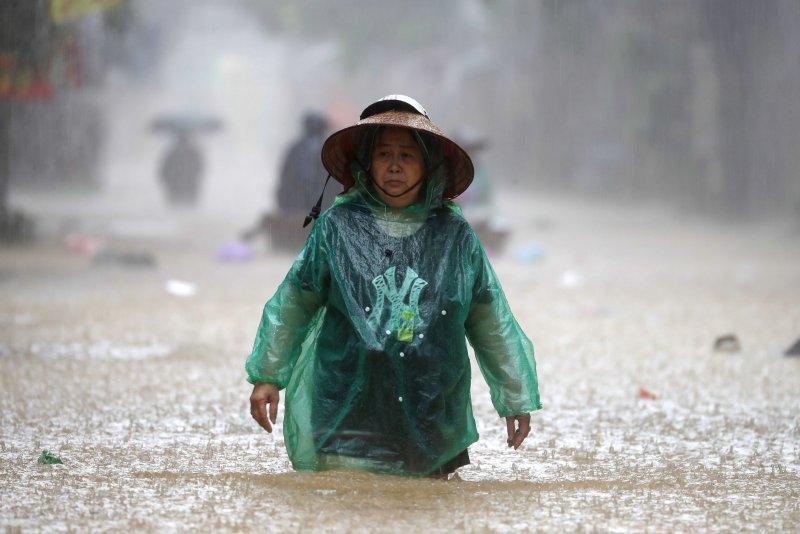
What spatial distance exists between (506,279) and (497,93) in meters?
23.5

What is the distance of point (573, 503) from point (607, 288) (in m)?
7.93

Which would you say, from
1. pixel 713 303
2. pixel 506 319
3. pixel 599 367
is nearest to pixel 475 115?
pixel 713 303

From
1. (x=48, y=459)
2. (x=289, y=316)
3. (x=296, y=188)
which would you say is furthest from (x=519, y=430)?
(x=296, y=188)

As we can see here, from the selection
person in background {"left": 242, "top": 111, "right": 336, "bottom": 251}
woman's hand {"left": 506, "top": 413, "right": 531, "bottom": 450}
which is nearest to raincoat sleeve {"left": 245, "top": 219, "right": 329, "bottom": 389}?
woman's hand {"left": 506, "top": 413, "right": 531, "bottom": 450}

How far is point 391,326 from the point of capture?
3762 millimetres

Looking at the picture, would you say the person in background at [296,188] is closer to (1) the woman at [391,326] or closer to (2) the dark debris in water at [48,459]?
(2) the dark debris in water at [48,459]

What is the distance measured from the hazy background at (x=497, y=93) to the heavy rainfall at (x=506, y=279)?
73mm

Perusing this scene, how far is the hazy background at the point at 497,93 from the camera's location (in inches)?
824

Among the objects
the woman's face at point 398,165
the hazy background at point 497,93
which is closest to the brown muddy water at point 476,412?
the woman's face at point 398,165

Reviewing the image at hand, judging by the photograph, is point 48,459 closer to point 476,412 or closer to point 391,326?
point 391,326

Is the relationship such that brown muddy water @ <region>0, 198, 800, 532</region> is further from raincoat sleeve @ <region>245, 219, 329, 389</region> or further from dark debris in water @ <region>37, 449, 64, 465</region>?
raincoat sleeve @ <region>245, 219, 329, 389</region>

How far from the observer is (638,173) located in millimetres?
27828

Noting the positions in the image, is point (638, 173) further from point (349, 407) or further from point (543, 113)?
point (349, 407)

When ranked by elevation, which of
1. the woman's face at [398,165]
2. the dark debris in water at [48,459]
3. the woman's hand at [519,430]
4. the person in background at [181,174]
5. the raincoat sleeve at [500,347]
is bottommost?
the dark debris in water at [48,459]
